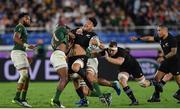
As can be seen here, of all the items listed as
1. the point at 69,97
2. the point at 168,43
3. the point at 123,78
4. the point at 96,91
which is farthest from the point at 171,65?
the point at 69,97

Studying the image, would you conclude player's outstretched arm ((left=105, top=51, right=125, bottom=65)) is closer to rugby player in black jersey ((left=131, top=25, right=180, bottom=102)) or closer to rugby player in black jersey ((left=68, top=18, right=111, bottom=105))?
rugby player in black jersey ((left=68, top=18, right=111, bottom=105))

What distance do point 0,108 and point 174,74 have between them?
5.42 m

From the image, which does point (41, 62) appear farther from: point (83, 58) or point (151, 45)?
point (83, 58)

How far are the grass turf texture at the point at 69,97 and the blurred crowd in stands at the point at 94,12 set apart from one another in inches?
147

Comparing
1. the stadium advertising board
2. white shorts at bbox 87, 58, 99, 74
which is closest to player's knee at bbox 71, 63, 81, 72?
white shorts at bbox 87, 58, 99, 74

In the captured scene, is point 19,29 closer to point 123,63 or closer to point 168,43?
point 123,63

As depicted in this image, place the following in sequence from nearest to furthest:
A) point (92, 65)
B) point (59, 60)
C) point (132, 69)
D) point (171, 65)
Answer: point (59, 60) → point (92, 65) → point (132, 69) → point (171, 65)

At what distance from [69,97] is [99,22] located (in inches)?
388

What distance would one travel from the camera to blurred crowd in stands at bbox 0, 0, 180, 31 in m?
28.8

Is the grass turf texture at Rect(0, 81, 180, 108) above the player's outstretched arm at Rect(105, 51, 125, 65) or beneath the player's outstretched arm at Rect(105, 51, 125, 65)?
beneath

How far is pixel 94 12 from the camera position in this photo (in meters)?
29.5

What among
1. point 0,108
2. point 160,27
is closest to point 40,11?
point 160,27

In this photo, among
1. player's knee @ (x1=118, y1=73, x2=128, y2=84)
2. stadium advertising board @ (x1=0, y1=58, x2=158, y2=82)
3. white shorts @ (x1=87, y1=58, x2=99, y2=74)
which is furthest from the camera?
stadium advertising board @ (x1=0, y1=58, x2=158, y2=82)

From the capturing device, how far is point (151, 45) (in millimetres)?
28047
